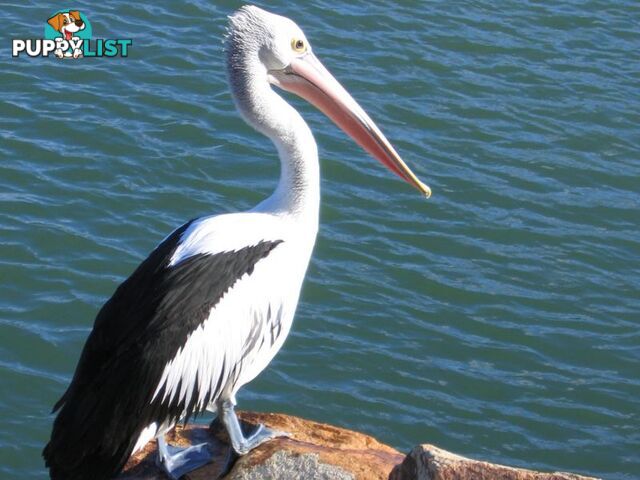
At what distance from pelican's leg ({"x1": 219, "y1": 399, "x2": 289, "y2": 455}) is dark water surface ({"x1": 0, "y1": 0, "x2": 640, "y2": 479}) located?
179cm

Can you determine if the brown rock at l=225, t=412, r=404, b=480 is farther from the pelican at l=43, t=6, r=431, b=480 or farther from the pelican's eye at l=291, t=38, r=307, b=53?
the pelican's eye at l=291, t=38, r=307, b=53

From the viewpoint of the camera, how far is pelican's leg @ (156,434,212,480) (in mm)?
6020

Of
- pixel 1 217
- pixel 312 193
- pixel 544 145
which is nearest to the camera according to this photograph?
pixel 312 193

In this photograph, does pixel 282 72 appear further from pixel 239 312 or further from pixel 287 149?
pixel 239 312

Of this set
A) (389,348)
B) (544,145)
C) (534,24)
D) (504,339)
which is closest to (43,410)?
(389,348)

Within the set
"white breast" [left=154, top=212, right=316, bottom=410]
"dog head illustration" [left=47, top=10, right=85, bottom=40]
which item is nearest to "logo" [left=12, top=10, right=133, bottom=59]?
"dog head illustration" [left=47, top=10, right=85, bottom=40]

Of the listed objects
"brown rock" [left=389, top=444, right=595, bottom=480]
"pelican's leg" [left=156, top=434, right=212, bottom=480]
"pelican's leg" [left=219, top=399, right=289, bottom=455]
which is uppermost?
"brown rock" [left=389, top=444, right=595, bottom=480]

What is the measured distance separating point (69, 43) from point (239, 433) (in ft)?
21.9

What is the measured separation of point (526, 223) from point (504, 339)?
148 cm

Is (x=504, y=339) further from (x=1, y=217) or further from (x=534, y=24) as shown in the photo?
(x=534, y=24)

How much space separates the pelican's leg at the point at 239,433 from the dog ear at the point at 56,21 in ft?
21.2

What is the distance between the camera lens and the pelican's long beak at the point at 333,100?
6.79 metres

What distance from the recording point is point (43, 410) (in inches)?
307

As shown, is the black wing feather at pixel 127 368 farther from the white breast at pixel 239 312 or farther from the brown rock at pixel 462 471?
the brown rock at pixel 462 471
